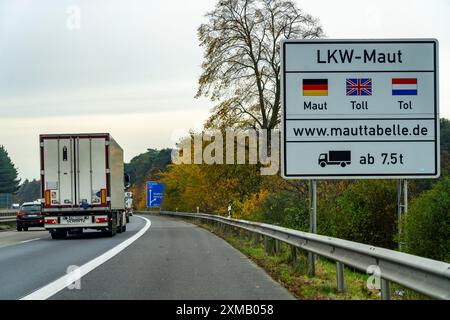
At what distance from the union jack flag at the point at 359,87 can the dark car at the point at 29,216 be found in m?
28.6

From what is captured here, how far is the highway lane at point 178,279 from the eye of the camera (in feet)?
31.9

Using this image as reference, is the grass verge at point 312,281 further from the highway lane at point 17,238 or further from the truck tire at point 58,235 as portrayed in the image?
the truck tire at point 58,235

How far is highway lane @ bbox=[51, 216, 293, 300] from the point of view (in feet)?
31.9

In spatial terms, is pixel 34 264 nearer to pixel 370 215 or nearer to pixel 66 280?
pixel 66 280

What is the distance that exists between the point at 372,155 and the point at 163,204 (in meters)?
69.6

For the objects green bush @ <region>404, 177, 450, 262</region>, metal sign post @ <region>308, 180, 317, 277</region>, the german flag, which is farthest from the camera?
green bush @ <region>404, 177, 450, 262</region>

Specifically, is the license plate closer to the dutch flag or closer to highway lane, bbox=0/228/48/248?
highway lane, bbox=0/228/48/248

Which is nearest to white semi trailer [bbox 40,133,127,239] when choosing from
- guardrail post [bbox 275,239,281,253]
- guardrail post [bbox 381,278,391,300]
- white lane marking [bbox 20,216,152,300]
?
white lane marking [bbox 20,216,152,300]

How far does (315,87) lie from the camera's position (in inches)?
478

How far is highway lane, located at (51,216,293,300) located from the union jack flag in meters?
3.38

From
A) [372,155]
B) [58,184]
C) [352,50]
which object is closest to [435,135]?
[372,155]

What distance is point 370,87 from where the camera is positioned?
12156mm

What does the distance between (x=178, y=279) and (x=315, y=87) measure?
3.85 meters

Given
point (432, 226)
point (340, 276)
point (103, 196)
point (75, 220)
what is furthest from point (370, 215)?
point (75, 220)
